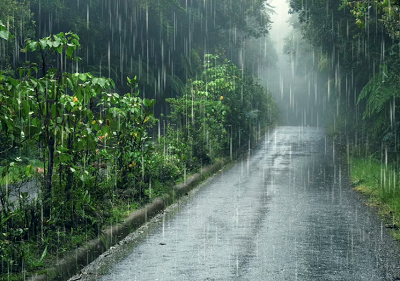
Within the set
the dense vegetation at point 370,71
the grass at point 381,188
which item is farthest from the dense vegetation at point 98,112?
the dense vegetation at point 370,71

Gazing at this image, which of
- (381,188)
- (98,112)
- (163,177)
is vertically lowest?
(381,188)

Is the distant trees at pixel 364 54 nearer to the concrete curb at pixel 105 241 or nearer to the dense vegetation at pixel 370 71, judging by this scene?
the dense vegetation at pixel 370 71

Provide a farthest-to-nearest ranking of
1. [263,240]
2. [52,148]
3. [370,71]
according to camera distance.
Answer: [370,71] → [263,240] → [52,148]

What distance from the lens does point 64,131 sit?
586 centimetres

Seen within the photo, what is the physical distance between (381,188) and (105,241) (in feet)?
20.4

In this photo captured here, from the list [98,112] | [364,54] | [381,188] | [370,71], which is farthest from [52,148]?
[370,71]

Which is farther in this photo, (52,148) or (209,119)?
(209,119)

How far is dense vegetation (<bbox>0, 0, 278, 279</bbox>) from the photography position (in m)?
5.64

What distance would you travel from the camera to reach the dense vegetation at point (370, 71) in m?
10.8

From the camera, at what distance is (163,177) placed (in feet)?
34.7

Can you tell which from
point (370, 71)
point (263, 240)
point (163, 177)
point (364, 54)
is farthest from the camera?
point (370, 71)

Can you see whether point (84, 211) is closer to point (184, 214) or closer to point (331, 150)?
point (184, 214)

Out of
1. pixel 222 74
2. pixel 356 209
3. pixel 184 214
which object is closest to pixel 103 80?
pixel 184 214

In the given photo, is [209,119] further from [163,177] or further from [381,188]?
[381,188]
